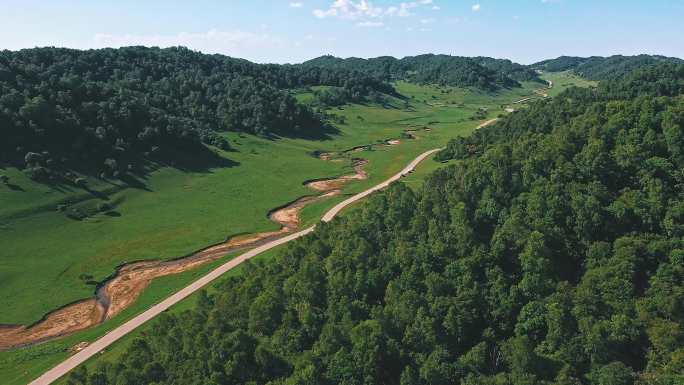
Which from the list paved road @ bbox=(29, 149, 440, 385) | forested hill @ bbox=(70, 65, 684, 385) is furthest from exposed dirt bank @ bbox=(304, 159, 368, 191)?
forested hill @ bbox=(70, 65, 684, 385)

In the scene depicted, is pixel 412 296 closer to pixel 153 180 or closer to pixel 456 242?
pixel 456 242

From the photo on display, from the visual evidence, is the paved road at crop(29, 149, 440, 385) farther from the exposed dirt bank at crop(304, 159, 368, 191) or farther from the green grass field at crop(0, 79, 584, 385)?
the exposed dirt bank at crop(304, 159, 368, 191)

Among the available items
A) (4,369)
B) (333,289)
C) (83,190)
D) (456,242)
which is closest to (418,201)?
(456,242)

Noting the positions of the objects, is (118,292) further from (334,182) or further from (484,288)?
(334,182)

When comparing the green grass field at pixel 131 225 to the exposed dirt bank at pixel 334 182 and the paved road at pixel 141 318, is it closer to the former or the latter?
the paved road at pixel 141 318

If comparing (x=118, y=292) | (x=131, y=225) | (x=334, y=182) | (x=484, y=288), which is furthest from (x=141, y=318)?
(x=334, y=182)
